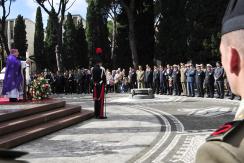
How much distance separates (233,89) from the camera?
1.38 m

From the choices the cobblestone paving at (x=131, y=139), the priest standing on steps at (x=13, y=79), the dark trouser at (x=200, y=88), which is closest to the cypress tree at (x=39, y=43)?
the dark trouser at (x=200, y=88)

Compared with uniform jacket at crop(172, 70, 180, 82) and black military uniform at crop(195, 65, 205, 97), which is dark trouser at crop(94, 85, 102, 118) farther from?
uniform jacket at crop(172, 70, 180, 82)

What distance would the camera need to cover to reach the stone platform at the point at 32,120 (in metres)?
11.1

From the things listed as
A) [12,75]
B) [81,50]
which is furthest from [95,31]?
[12,75]

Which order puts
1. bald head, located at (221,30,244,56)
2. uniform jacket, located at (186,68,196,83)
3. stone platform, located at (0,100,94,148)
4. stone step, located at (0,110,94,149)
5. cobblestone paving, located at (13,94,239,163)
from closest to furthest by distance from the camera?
bald head, located at (221,30,244,56) → cobblestone paving, located at (13,94,239,163) → stone step, located at (0,110,94,149) → stone platform, located at (0,100,94,148) → uniform jacket, located at (186,68,196,83)

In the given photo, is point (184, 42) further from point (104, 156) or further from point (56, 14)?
point (104, 156)

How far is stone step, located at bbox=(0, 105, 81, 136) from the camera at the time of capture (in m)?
11.3

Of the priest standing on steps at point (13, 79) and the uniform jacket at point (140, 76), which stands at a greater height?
the uniform jacket at point (140, 76)

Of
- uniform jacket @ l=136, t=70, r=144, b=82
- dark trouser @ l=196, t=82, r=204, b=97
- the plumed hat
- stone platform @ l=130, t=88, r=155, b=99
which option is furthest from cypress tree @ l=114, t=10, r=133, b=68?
the plumed hat

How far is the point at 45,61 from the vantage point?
66.8m

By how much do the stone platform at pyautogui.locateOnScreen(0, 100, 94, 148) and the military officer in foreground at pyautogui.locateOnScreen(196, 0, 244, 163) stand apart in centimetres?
902

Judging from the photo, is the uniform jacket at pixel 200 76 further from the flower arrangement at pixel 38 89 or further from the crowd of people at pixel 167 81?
the flower arrangement at pixel 38 89

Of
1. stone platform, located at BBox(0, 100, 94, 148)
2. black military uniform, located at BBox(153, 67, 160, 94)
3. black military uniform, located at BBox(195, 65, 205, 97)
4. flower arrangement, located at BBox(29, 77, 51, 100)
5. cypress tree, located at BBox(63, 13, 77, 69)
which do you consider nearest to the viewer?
stone platform, located at BBox(0, 100, 94, 148)

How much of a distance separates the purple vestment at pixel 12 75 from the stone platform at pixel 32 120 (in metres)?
0.91
